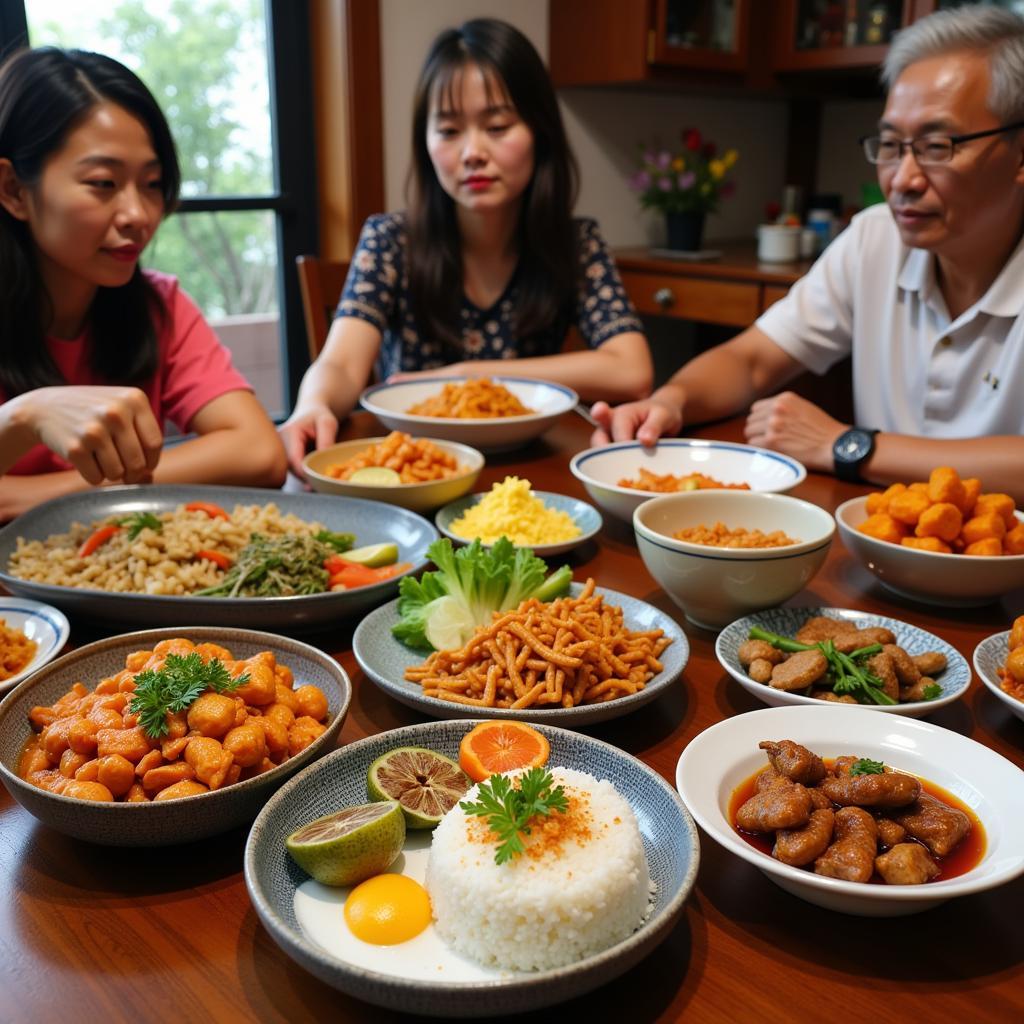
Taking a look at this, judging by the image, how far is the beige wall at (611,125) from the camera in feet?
13.4

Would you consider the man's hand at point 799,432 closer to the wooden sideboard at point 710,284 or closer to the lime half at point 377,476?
the lime half at point 377,476

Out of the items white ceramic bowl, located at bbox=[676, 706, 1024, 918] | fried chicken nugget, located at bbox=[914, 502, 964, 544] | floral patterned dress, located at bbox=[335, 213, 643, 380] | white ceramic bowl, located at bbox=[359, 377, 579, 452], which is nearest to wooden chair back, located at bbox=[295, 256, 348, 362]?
floral patterned dress, located at bbox=[335, 213, 643, 380]

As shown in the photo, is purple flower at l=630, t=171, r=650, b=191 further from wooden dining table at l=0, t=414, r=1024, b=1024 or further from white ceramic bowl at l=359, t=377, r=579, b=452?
wooden dining table at l=0, t=414, r=1024, b=1024

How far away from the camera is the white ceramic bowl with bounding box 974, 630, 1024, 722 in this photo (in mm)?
1043

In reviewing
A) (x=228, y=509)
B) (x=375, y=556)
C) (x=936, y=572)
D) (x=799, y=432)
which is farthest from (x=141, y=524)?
(x=799, y=432)

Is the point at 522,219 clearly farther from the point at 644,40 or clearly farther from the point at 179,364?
the point at 644,40

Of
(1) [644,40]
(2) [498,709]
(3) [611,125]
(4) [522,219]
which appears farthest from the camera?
(3) [611,125]

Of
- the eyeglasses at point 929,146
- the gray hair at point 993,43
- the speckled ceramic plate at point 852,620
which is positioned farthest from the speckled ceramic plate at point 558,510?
the gray hair at point 993,43

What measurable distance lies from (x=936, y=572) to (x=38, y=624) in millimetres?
1171

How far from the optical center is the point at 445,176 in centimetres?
278

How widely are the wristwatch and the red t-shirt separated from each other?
4.19ft

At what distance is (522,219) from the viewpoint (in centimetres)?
300

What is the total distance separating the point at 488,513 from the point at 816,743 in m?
0.73

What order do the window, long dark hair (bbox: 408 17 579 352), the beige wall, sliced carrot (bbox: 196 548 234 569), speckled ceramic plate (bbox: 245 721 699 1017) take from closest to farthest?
speckled ceramic plate (bbox: 245 721 699 1017)
sliced carrot (bbox: 196 548 234 569)
long dark hair (bbox: 408 17 579 352)
the window
the beige wall
